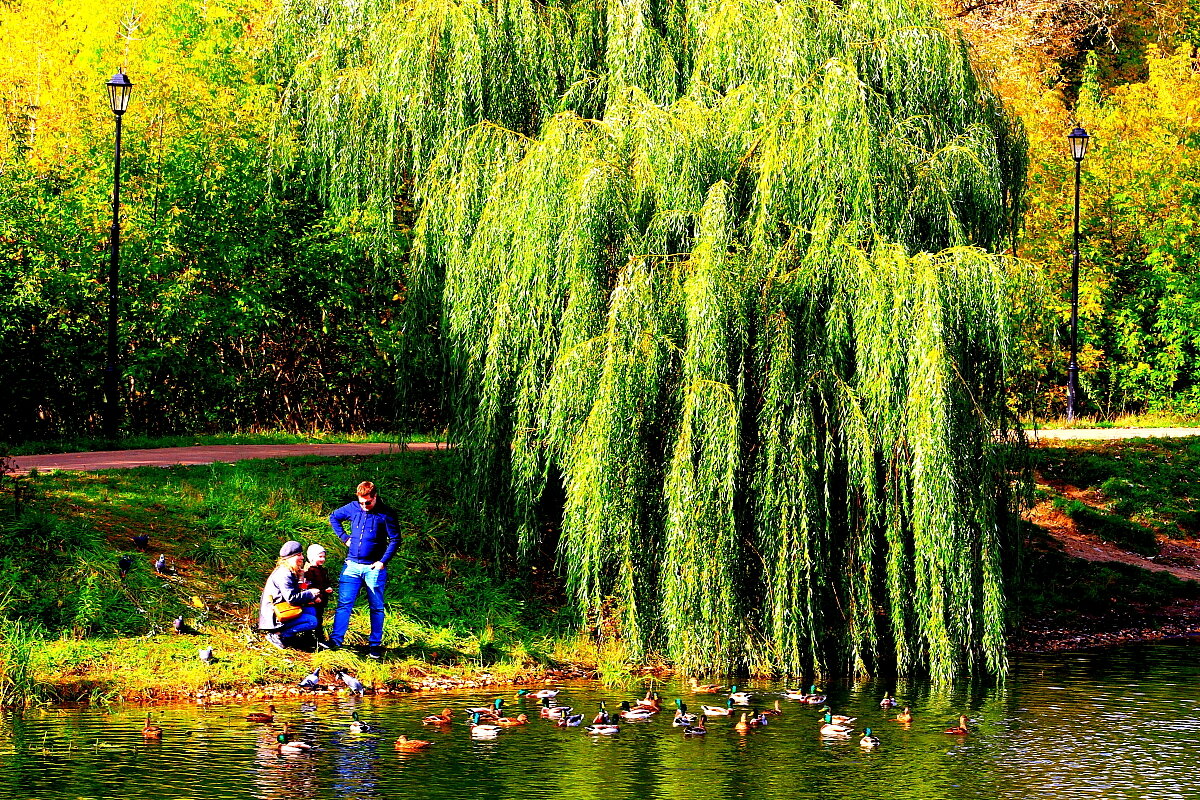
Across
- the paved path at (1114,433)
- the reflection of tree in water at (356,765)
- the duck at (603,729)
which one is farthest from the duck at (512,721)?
the paved path at (1114,433)

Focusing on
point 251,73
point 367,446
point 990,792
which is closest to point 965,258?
point 990,792

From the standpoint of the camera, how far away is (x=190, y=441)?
25.8m

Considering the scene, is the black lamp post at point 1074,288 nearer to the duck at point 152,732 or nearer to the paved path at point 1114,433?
the paved path at point 1114,433

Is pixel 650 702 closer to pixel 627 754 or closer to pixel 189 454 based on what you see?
pixel 627 754

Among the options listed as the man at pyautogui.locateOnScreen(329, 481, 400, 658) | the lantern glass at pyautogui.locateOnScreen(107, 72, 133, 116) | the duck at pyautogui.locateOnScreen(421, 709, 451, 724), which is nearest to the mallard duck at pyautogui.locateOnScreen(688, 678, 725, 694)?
the duck at pyautogui.locateOnScreen(421, 709, 451, 724)

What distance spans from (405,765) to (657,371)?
5624 millimetres

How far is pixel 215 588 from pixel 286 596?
1.71m

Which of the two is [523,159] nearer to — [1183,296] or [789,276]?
[789,276]

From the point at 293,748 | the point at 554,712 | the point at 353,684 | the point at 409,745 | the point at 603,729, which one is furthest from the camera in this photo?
the point at 353,684

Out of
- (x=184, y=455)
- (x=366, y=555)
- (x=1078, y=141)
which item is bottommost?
(x=366, y=555)

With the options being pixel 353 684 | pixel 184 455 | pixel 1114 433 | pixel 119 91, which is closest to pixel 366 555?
pixel 353 684

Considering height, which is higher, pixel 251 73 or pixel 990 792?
pixel 251 73

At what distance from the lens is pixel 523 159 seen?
712 inches

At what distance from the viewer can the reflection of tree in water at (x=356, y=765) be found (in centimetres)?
1169
